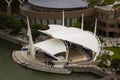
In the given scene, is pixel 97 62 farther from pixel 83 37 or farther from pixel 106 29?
pixel 106 29

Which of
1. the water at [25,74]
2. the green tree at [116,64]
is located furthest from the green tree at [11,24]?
the green tree at [116,64]

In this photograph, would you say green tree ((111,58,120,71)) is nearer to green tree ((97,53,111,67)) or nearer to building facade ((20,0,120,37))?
green tree ((97,53,111,67))

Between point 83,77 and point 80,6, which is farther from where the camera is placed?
point 80,6

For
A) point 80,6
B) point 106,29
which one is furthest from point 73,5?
point 106,29

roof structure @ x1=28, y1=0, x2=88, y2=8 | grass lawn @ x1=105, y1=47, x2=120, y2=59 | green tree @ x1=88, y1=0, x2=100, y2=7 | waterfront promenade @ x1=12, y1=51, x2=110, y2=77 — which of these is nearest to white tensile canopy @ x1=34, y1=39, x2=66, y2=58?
waterfront promenade @ x1=12, y1=51, x2=110, y2=77

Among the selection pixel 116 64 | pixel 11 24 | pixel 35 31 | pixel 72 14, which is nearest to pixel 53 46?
pixel 35 31

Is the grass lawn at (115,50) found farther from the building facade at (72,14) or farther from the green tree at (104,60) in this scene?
the building facade at (72,14)
